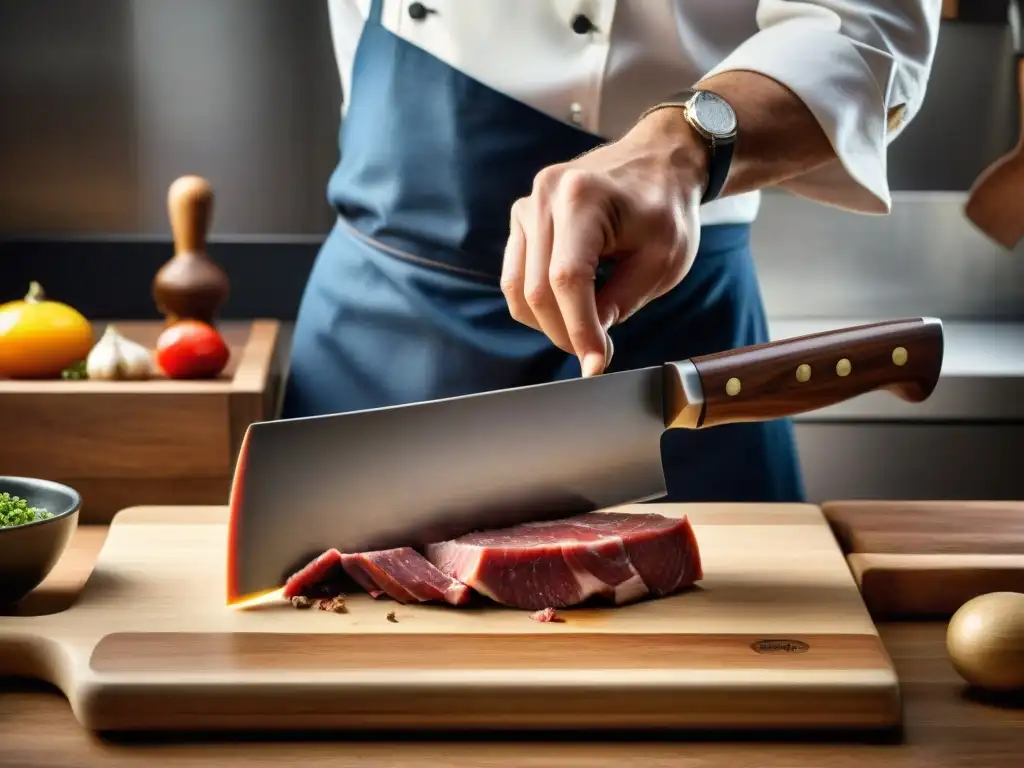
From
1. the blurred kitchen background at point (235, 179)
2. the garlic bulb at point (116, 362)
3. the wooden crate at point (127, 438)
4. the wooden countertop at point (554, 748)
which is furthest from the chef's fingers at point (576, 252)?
the blurred kitchen background at point (235, 179)

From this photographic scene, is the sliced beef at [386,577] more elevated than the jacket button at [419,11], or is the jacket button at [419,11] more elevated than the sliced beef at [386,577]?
the jacket button at [419,11]

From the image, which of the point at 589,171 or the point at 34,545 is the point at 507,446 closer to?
the point at 589,171

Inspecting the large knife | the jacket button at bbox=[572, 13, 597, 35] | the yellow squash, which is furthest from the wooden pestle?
the large knife

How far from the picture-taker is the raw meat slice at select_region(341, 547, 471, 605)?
1.13 metres

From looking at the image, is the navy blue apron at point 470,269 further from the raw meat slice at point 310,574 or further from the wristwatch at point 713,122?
the raw meat slice at point 310,574

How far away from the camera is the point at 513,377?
5.15 ft

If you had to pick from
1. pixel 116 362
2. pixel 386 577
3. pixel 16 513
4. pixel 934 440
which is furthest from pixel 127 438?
pixel 934 440

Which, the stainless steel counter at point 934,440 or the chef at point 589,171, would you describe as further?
the stainless steel counter at point 934,440

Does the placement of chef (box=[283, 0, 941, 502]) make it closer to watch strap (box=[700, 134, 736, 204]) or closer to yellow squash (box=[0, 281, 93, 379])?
watch strap (box=[700, 134, 736, 204])

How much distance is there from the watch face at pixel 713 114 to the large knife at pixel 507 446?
0.65 ft

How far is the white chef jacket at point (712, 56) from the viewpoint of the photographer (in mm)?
1285

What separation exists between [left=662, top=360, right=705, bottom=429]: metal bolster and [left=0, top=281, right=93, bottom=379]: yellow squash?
0.88m

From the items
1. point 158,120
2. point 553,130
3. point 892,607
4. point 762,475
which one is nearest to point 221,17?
point 158,120

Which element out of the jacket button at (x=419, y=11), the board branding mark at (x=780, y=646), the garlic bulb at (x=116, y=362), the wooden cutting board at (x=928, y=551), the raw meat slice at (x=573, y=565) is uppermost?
the jacket button at (x=419, y=11)
